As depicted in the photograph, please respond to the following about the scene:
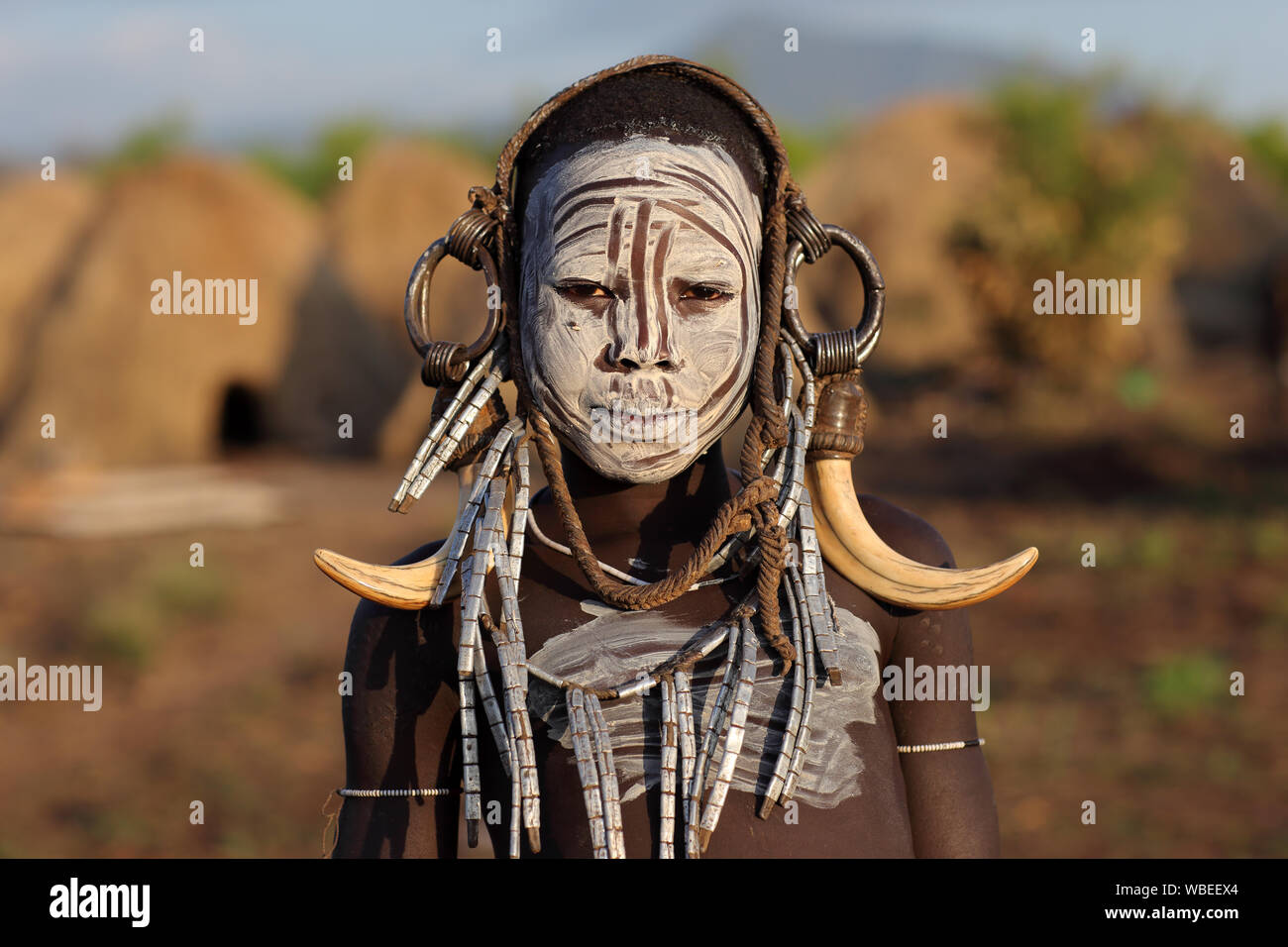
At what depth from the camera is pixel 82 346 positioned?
13.2 metres

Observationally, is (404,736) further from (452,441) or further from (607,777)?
(452,441)

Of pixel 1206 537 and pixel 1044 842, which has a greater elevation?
pixel 1206 537

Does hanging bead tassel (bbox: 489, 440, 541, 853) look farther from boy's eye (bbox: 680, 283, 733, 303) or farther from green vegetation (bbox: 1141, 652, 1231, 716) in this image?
green vegetation (bbox: 1141, 652, 1231, 716)

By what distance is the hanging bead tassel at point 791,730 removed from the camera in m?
2.28

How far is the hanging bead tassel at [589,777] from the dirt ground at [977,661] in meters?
5.20

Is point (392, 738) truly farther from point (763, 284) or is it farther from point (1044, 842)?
point (1044, 842)

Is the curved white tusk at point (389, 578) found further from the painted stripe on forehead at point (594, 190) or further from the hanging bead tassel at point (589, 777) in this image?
the painted stripe on forehead at point (594, 190)

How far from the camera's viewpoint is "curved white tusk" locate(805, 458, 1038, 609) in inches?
93.8

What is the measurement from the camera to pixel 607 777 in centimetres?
228

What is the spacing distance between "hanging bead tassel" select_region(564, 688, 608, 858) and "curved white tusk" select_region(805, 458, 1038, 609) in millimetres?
533

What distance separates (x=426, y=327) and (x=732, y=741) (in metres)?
0.92

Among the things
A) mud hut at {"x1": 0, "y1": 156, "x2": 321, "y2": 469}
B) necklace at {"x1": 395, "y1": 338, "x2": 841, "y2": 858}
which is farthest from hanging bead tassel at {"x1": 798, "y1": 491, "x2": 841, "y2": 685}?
mud hut at {"x1": 0, "y1": 156, "x2": 321, "y2": 469}

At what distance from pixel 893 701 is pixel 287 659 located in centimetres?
747
